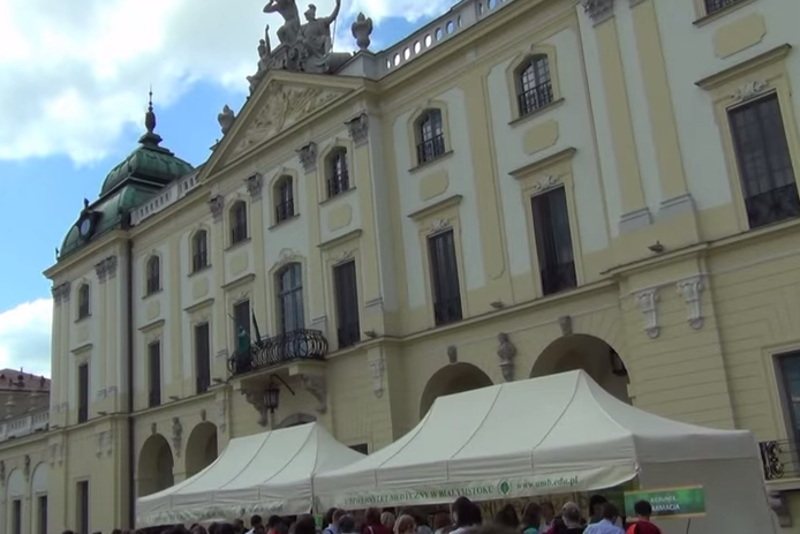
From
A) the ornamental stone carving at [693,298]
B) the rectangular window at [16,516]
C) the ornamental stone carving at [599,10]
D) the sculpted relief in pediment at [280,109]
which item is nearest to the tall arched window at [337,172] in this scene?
the sculpted relief in pediment at [280,109]

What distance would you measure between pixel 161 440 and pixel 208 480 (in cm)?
1480

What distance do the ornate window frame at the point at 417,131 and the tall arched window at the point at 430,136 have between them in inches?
2.2

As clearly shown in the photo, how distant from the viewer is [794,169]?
53.1ft

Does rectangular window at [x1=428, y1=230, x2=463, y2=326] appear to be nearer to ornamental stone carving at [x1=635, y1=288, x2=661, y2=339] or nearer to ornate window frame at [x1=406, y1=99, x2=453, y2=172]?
ornate window frame at [x1=406, y1=99, x2=453, y2=172]

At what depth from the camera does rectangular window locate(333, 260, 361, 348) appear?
23.7 meters

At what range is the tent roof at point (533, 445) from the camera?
1113 centimetres

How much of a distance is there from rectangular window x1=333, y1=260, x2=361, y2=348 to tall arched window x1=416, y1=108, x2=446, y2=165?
3334mm

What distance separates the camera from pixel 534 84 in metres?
21.2

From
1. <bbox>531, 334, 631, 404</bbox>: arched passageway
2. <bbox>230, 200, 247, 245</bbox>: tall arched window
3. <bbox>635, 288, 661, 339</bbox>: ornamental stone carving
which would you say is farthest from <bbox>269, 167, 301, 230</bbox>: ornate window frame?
<bbox>635, 288, 661, 339</bbox>: ornamental stone carving

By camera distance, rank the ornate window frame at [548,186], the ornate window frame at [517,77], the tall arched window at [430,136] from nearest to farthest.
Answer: the ornate window frame at [548,186] → the ornate window frame at [517,77] → the tall arched window at [430,136]

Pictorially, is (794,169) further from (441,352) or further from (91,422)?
(91,422)

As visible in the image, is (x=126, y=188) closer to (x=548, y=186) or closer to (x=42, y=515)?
(x=42, y=515)

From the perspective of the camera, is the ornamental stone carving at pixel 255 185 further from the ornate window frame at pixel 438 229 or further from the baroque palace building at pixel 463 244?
the ornate window frame at pixel 438 229

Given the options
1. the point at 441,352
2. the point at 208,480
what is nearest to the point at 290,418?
the point at 441,352
